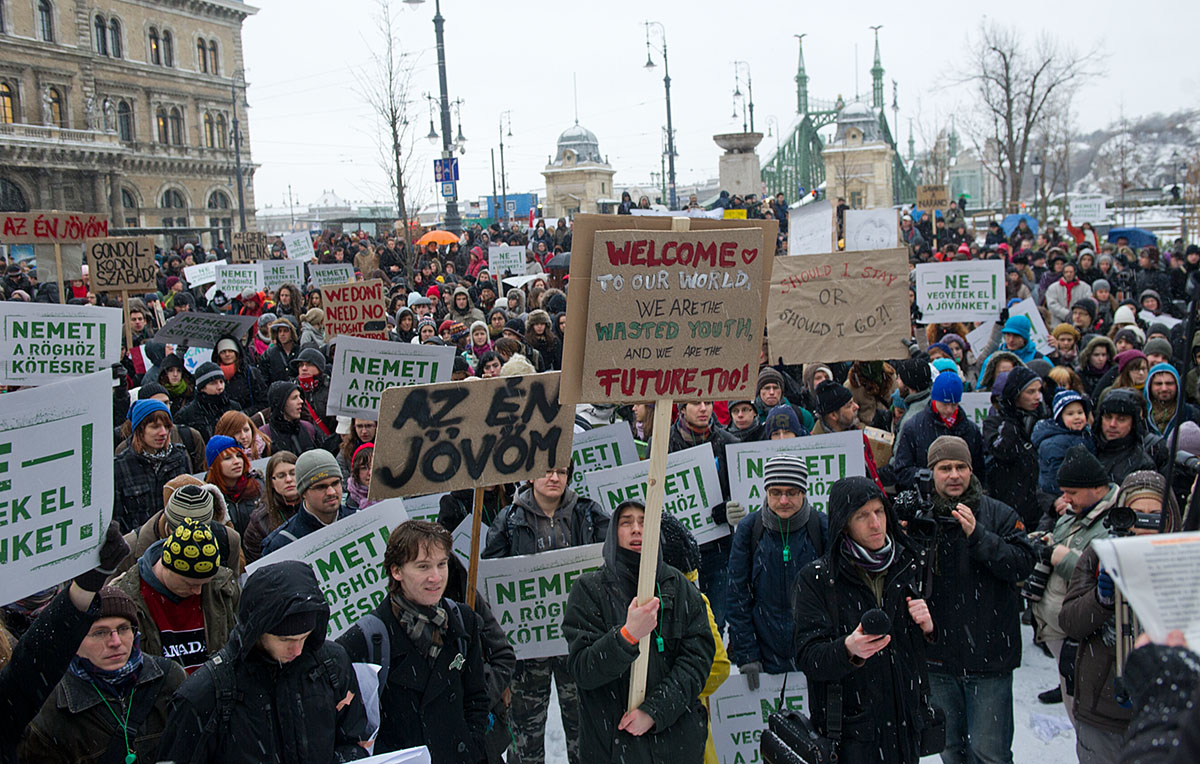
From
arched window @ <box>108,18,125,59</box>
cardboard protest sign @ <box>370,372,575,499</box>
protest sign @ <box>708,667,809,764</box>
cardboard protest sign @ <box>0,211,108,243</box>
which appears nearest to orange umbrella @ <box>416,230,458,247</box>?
cardboard protest sign @ <box>0,211,108,243</box>

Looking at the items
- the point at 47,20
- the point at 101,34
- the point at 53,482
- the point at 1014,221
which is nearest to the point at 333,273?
the point at 53,482

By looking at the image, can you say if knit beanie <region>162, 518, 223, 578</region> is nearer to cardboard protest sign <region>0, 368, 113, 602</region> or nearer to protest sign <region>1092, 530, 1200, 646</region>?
cardboard protest sign <region>0, 368, 113, 602</region>

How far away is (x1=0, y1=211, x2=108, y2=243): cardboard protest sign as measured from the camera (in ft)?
35.9

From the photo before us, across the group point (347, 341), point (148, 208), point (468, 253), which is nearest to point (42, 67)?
point (148, 208)

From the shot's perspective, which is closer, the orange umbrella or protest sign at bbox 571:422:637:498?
protest sign at bbox 571:422:637:498

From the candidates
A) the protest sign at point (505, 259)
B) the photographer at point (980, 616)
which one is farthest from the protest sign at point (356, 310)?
the protest sign at point (505, 259)

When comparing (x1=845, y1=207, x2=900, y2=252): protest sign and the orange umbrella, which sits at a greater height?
the orange umbrella

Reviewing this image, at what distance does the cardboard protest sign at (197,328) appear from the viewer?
934 centimetres

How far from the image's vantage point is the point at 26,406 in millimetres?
3154

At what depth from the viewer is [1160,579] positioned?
1.51 metres

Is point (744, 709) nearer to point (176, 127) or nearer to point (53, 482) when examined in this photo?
point (53, 482)

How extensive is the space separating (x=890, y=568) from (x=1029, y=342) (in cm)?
585

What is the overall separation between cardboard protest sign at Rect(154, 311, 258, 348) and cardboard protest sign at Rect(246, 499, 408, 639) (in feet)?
18.4

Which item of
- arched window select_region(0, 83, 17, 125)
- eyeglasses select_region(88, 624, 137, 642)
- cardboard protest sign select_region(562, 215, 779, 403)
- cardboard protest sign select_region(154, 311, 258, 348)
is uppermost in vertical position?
arched window select_region(0, 83, 17, 125)
